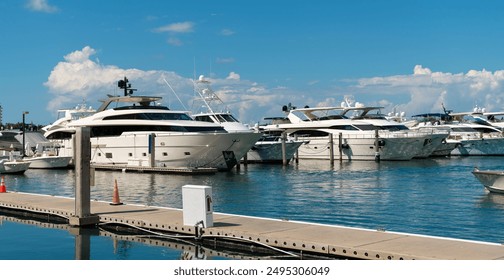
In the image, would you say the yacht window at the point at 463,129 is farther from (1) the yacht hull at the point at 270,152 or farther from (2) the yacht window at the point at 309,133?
(1) the yacht hull at the point at 270,152

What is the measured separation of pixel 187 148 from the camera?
40.5 m

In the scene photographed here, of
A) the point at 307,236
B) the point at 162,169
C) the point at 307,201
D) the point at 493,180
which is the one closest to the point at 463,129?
the point at 162,169

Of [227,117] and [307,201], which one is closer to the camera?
[307,201]

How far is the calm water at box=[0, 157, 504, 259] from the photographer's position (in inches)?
546

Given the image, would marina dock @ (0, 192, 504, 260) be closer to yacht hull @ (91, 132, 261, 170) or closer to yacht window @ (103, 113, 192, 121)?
yacht hull @ (91, 132, 261, 170)

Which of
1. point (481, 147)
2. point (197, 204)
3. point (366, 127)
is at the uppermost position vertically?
point (366, 127)

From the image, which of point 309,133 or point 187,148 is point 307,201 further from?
point 309,133

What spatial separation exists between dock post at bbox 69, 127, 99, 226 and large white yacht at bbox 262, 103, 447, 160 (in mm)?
40821

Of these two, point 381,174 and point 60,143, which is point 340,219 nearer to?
point 381,174

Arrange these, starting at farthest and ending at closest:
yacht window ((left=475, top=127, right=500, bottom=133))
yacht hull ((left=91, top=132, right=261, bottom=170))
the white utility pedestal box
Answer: yacht window ((left=475, top=127, right=500, bottom=133)) < yacht hull ((left=91, top=132, right=261, bottom=170)) < the white utility pedestal box

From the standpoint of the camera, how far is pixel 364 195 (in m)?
26.5

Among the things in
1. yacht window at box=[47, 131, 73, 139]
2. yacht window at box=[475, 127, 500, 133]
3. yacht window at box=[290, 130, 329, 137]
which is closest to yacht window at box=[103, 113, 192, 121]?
yacht window at box=[47, 131, 73, 139]

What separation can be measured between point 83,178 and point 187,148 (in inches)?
1004
